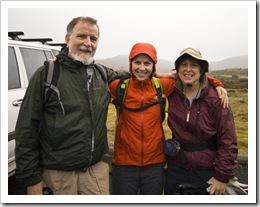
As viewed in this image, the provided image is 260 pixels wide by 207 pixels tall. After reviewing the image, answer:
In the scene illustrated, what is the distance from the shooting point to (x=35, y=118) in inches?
76.0

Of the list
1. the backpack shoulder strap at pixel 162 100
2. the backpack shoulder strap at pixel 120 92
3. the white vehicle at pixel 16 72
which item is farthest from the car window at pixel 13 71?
the backpack shoulder strap at pixel 162 100

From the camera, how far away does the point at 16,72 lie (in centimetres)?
356

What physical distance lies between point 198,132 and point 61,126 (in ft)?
4.39

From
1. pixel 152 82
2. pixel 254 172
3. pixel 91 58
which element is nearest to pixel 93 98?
pixel 91 58

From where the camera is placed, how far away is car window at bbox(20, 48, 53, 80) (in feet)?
12.6

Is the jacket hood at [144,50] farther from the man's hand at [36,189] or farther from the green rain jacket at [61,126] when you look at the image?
the man's hand at [36,189]

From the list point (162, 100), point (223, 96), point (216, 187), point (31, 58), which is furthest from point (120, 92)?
point (31, 58)

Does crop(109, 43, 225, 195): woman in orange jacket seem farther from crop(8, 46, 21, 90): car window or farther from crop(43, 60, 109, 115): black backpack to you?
crop(8, 46, 21, 90): car window

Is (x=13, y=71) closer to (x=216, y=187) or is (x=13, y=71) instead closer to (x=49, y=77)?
(x=49, y=77)

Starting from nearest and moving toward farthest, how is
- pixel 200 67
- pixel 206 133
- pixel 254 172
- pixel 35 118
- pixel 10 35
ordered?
pixel 35 118, pixel 206 133, pixel 200 67, pixel 254 172, pixel 10 35

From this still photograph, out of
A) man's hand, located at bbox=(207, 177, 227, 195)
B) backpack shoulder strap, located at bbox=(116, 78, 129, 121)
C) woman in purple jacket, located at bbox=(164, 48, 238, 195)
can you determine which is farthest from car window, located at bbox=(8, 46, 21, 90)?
man's hand, located at bbox=(207, 177, 227, 195)

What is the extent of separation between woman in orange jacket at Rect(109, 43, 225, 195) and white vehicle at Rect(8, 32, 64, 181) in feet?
5.21

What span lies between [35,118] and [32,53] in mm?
2657

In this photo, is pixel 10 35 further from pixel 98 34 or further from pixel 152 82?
pixel 152 82
